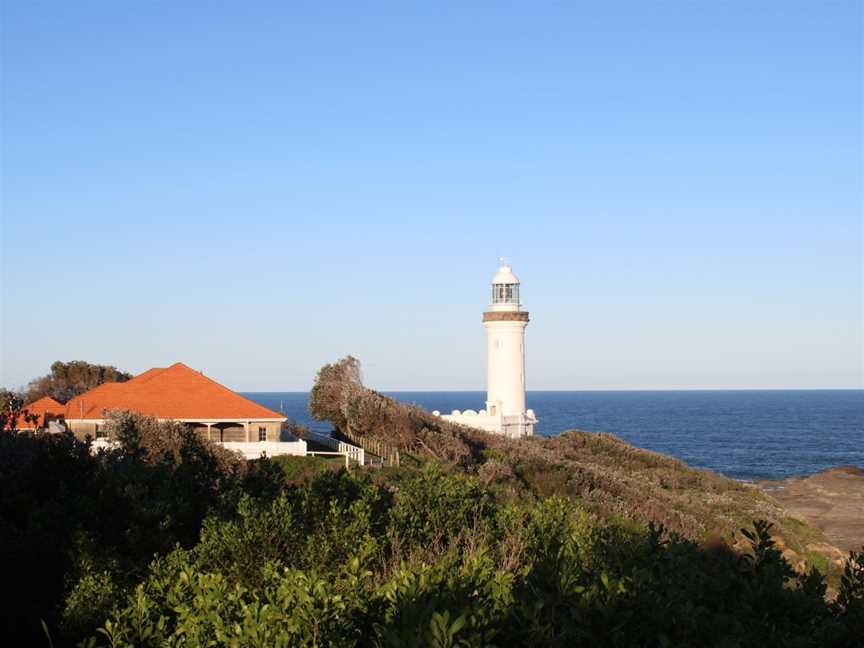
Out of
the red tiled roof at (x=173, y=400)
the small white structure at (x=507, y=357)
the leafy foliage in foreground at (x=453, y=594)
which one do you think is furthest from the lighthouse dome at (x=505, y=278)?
the leafy foliage in foreground at (x=453, y=594)

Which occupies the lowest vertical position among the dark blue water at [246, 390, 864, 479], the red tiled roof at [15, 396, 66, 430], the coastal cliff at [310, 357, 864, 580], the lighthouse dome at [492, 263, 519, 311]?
the dark blue water at [246, 390, 864, 479]

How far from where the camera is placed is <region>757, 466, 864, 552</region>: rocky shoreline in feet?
144

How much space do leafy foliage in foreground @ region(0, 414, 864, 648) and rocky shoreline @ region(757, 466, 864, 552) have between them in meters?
30.5

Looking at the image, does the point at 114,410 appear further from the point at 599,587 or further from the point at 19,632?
the point at 599,587

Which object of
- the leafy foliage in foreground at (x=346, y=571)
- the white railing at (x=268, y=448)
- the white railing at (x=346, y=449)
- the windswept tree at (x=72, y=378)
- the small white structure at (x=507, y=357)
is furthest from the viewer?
the windswept tree at (x=72, y=378)

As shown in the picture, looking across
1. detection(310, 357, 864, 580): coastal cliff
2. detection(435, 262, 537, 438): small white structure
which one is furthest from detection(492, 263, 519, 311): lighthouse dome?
detection(310, 357, 864, 580): coastal cliff

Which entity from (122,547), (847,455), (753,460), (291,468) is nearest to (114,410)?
(291,468)

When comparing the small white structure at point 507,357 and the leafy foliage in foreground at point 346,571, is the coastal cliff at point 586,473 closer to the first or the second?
the small white structure at point 507,357

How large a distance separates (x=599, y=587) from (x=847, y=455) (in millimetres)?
77591

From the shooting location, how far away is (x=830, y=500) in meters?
52.5

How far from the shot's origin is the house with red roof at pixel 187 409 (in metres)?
34.5

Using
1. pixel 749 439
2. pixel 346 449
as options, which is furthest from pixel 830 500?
pixel 749 439

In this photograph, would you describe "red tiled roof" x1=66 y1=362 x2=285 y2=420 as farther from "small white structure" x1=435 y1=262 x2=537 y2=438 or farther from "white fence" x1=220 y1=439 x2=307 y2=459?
"small white structure" x1=435 y1=262 x2=537 y2=438

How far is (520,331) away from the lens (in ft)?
159
